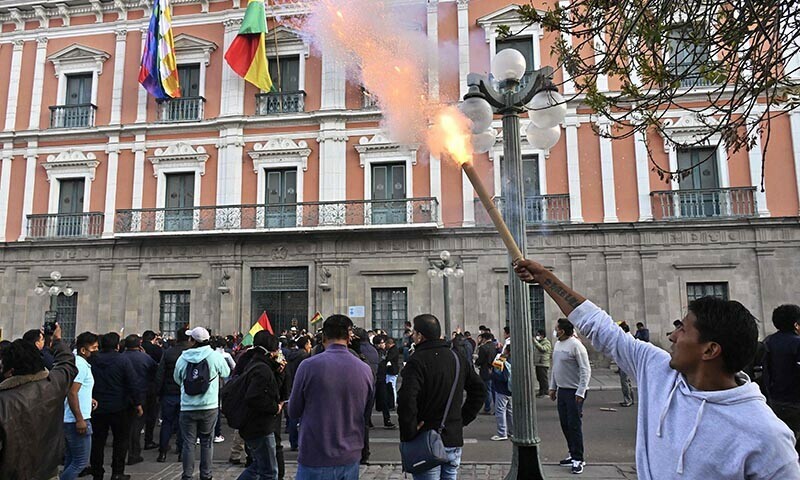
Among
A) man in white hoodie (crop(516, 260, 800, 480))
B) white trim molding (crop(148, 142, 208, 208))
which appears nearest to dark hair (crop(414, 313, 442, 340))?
man in white hoodie (crop(516, 260, 800, 480))

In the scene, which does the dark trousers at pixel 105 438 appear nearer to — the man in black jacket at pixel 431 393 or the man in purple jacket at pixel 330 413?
the man in purple jacket at pixel 330 413

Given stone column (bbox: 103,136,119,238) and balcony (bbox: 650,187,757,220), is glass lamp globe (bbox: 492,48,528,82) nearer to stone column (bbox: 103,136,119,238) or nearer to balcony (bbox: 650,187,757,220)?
balcony (bbox: 650,187,757,220)

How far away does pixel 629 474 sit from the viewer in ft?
22.2

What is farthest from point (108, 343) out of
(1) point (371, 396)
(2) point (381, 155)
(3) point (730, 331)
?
(2) point (381, 155)

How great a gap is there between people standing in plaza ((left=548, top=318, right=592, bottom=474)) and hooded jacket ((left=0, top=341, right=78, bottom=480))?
5.40 metres

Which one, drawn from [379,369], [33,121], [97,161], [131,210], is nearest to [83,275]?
Answer: [131,210]

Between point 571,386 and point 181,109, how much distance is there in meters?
18.7

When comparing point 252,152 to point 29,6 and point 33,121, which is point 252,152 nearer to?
point 33,121

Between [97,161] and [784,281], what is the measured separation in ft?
79.2

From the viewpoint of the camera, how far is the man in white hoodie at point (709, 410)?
1.82m

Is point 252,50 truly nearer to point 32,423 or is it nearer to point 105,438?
point 105,438

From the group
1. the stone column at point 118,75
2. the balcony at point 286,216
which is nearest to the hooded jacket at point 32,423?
the balcony at point 286,216

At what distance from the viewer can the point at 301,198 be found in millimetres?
19703

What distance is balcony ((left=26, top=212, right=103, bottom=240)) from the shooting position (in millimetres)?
20672
